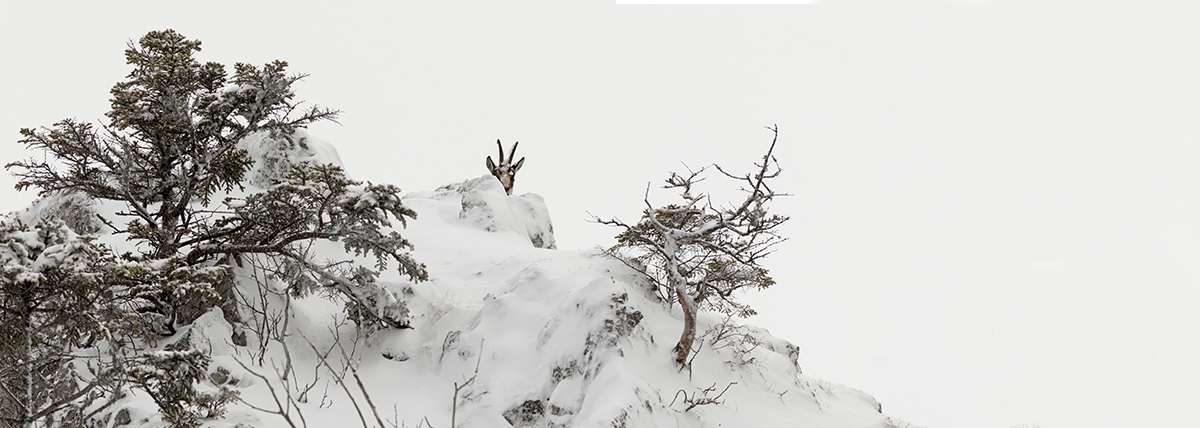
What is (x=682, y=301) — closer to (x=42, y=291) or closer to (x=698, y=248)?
(x=698, y=248)

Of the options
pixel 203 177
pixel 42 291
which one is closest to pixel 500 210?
pixel 203 177

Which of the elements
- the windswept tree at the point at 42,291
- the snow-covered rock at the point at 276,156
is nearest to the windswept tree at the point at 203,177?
the windswept tree at the point at 42,291

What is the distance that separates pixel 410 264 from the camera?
10.6 m

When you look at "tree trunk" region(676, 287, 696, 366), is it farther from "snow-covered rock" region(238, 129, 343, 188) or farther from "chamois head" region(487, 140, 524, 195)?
"chamois head" region(487, 140, 524, 195)

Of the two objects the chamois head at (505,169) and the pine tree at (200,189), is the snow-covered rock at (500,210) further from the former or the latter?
the pine tree at (200,189)

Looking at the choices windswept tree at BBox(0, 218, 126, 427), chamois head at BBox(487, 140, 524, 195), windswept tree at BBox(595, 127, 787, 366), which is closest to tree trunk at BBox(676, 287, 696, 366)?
windswept tree at BBox(595, 127, 787, 366)

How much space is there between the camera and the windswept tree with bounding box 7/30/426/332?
393 inches

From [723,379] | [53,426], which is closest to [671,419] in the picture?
[723,379]

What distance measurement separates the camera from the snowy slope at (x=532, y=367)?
906 cm

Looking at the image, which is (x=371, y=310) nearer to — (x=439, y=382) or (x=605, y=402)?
(x=439, y=382)

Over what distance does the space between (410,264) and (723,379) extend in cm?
487

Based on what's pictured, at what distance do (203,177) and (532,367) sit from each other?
607 cm

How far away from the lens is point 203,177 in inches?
441

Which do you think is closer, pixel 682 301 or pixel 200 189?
pixel 682 301
